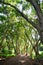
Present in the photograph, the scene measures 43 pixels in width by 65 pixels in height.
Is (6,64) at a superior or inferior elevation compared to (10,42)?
superior

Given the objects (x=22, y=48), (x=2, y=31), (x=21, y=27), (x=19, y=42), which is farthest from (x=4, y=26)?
(x=22, y=48)

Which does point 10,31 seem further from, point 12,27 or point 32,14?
point 32,14

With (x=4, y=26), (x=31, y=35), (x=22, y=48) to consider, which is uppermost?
(x=4, y=26)

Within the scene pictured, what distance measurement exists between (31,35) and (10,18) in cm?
734

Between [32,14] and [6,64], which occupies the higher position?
[32,14]

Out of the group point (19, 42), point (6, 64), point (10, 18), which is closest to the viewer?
point (6, 64)

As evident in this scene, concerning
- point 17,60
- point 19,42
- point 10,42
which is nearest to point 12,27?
point 10,42

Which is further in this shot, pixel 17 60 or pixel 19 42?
pixel 19 42

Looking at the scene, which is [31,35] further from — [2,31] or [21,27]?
[2,31]

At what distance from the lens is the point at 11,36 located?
107 ft

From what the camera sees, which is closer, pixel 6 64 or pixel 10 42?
pixel 6 64

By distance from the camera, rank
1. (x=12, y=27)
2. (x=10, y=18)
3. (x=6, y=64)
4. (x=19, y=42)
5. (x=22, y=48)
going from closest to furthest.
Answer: (x=6, y=64), (x=10, y=18), (x=12, y=27), (x=19, y=42), (x=22, y=48)

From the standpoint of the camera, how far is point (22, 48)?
140 ft

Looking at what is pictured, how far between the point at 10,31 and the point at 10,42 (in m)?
6.47
